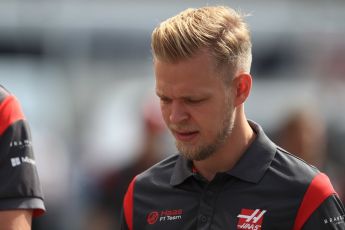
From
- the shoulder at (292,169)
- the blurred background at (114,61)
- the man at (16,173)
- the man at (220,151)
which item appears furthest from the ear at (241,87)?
the blurred background at (114,61)

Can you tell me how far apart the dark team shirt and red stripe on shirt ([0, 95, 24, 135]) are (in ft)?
1.88

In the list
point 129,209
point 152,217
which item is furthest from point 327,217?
point 129,209

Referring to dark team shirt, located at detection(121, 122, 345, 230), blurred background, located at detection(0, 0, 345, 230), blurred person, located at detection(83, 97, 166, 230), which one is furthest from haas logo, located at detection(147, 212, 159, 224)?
blurred background, located at detection(0, 0, 345, 230)

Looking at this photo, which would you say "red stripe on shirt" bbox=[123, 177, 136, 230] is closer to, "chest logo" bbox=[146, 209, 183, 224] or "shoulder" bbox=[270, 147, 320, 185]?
"chest logo" bbox=[146, 209, 183, 224]

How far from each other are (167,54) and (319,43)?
7.63 metres

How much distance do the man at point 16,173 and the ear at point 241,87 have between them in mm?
874

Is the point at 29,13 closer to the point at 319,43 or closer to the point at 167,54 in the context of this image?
the point at 319,43

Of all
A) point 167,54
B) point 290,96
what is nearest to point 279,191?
point 167,54

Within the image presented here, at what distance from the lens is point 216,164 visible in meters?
3.92

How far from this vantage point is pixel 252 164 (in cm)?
387

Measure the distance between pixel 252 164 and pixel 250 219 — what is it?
0.23 meters

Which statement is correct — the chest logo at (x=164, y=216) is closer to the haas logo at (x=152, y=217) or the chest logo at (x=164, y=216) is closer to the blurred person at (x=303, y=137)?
the haas logo at (x=152, y=217)

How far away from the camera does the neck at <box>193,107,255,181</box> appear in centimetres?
390

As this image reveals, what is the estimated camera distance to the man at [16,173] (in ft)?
13.0
